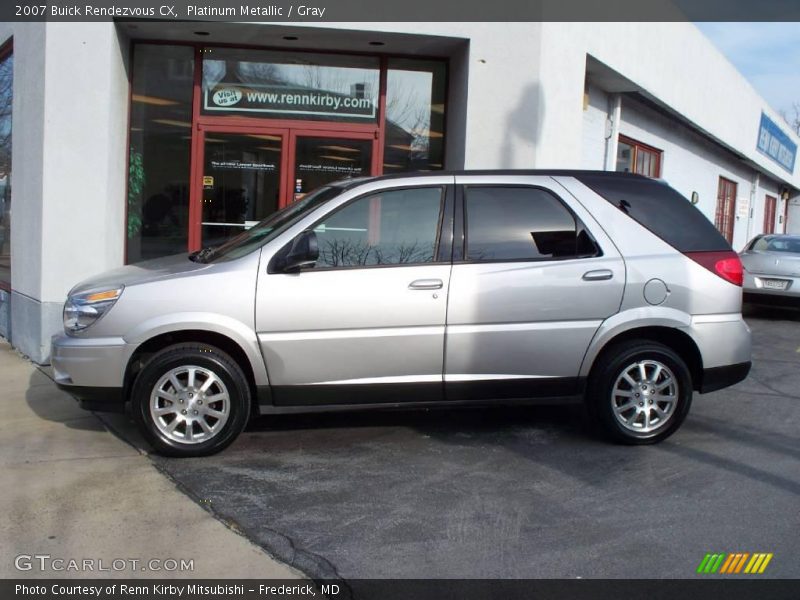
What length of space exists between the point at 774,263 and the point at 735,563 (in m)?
9.63

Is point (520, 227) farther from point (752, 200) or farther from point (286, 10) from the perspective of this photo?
point (752, 200)

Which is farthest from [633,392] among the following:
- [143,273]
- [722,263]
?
[143,273]

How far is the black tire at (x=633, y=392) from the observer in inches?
211

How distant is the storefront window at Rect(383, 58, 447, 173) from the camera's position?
31.5ft

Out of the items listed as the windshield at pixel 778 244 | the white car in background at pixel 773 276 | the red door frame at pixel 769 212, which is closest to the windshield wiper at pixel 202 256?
the white car in background at pixel 773 276

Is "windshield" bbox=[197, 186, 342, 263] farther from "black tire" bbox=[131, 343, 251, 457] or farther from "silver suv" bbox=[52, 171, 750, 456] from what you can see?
"black tire" bbox=[131, 343, 251, 457]

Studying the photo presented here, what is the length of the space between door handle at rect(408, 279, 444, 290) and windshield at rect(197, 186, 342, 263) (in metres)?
0.83

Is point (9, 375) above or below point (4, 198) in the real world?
below

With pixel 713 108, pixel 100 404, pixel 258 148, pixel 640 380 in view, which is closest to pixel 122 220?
pixel 258 148

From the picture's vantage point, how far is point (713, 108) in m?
18.3

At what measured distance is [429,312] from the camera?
5078 millimetres

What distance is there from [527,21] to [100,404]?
6.31 m

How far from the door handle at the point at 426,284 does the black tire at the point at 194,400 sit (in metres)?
1.26

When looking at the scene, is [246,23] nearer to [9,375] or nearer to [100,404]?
[9,375]
